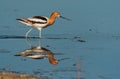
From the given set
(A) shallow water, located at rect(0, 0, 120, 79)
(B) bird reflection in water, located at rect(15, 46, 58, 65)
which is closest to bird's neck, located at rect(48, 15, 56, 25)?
(A) shallow water, located at rect(0, 0, 120, 79)

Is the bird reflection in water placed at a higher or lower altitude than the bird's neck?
lower

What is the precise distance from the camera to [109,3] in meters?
16.1

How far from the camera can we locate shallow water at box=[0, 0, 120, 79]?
8703 millimetres

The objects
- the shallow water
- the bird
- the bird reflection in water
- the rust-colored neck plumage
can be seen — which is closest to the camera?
the shallow water

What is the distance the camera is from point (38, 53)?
1021 centimetres

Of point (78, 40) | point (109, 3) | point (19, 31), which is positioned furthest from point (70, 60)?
point (109, 3)

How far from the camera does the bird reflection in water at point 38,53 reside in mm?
9702

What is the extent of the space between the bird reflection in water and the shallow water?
0.10m

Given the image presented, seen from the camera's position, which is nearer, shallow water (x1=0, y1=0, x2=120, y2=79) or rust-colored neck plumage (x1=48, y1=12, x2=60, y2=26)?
shallow water (x1=0, y1=0, x2=120, y2=79)

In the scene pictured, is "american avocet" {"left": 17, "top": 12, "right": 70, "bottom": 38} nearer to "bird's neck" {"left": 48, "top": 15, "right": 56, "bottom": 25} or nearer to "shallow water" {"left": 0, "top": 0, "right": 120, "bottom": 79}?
"bird's neck" {"left": 48, "top": 15, "right": 56, "bottom": 25}

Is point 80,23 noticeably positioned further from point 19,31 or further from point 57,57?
point 57,57

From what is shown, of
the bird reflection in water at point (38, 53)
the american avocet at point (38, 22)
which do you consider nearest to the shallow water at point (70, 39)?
the bird reflection in water at point (38, 53)

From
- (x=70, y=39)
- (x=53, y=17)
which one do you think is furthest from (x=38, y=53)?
(x=53, y=17)

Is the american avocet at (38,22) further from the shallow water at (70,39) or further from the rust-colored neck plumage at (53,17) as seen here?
the shallow water at (70,39)
